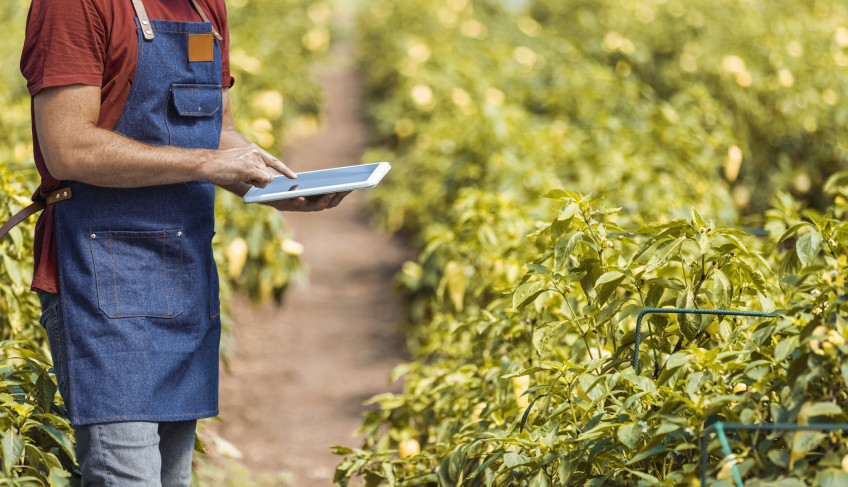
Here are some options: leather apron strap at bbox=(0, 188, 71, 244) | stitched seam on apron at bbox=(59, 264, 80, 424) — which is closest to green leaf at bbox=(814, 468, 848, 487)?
stitched seam on apron at bbox=(59, 264, 80, 424)

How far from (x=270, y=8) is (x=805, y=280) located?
31.1 ft

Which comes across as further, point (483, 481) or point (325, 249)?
point (325, 249)

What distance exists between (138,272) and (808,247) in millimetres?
1326

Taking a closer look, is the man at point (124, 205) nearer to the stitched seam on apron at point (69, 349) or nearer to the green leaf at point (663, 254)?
the stitched seam on apron at point (69, 349)

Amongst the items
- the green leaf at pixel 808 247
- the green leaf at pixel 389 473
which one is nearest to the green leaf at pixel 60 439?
the green leaf at pixel 389 473

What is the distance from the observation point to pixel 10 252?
2.44 metres

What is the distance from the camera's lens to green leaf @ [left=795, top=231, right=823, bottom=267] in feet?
5.85

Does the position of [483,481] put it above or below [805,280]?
below

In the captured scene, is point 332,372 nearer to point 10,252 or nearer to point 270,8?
point 10,252

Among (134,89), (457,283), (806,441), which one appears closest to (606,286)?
(806,441)

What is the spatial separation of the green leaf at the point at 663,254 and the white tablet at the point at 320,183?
57 cm

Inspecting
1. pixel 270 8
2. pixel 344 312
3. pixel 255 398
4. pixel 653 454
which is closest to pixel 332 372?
pixel 255 398

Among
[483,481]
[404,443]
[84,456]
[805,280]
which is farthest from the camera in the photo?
[404,443]

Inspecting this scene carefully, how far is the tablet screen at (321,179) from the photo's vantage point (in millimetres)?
1819
